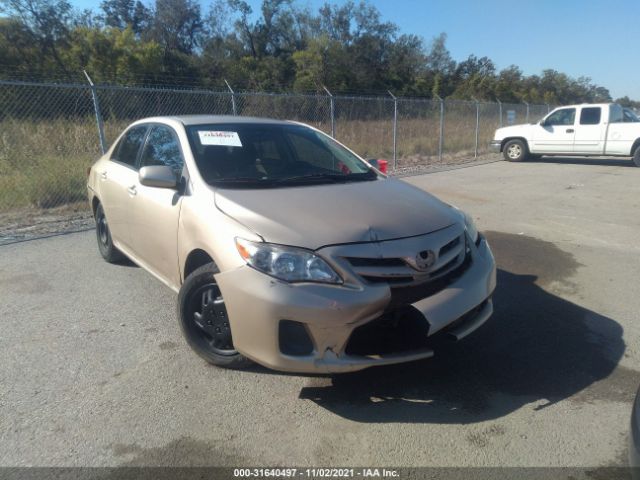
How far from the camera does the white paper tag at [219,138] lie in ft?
11.7

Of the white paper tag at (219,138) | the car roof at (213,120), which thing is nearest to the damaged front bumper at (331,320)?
the white paper tag at (219,138)

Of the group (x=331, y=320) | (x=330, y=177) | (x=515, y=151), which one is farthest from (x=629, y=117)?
(x=331, y=320)

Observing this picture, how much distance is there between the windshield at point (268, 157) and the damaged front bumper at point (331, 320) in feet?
3.34

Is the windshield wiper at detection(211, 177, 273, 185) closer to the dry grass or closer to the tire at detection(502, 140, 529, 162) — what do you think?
the dry grass

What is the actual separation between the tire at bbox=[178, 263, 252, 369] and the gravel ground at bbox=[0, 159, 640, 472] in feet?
0.46

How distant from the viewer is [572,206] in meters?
8.10

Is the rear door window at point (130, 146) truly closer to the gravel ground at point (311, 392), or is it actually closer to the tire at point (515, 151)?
the gravel ground at point (311, 392)

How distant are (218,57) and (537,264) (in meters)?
42.8

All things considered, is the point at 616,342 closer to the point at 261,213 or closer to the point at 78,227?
the point at 261,213

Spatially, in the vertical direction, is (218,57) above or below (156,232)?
above

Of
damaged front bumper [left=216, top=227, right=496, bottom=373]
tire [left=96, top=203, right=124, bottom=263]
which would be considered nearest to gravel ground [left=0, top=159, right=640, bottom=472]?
damaged front bumper [left=216, top=227, right=496, bottom=373]

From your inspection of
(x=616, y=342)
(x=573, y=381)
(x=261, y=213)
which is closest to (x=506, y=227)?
(x=616, y=342)

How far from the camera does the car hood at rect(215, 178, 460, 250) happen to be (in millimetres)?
2551

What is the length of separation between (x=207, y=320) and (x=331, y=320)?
97 centimetres
